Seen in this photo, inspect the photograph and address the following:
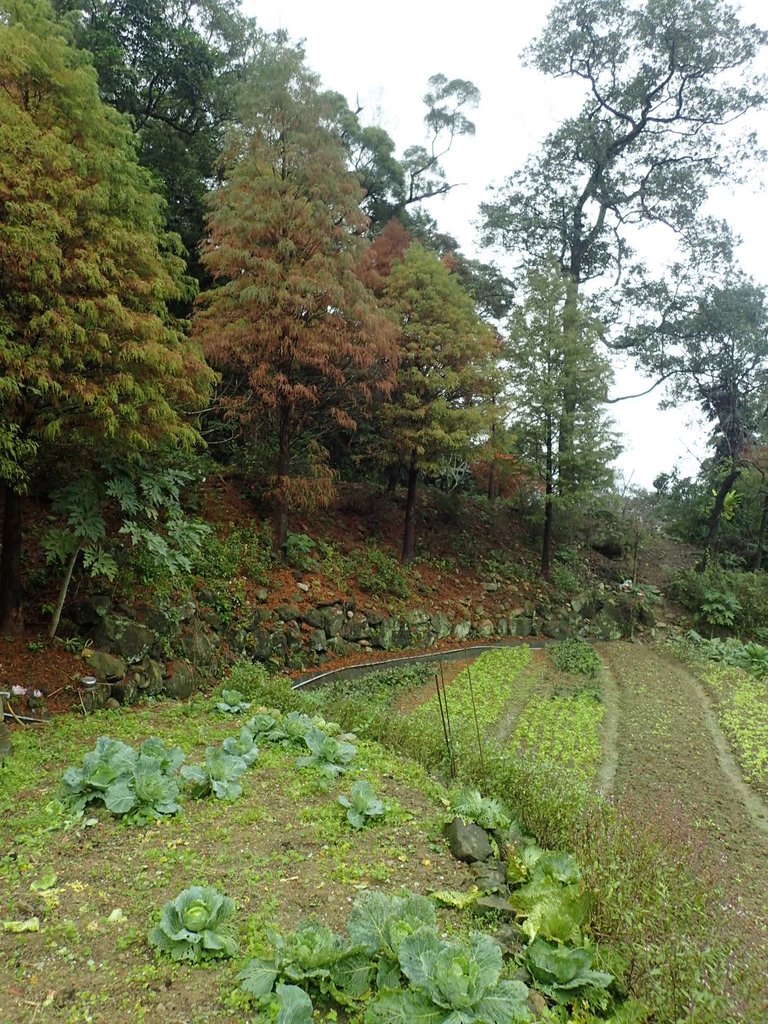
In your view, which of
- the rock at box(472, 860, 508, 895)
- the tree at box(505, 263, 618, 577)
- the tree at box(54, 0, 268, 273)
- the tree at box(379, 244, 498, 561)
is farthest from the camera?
the tree at box(505, 263, 618, 577)

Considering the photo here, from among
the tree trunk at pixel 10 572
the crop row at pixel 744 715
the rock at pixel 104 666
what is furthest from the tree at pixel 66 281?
the crop row at pixel 744 715

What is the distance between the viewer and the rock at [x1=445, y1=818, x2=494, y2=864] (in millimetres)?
3057

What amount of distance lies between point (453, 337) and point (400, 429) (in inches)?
79.9

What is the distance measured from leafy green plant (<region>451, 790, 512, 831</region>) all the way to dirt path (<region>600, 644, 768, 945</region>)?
1.12 meters

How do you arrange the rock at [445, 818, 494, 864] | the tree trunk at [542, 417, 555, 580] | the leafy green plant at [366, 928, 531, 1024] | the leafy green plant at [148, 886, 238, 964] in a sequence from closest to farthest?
the leafy green plant at [366, 928, 531, 1024] → the leafy green plant at [148, 886, 238, 964] → the rock at [445, 818, 494, 864] → the tree trunk at [542, 417, 555, 580]

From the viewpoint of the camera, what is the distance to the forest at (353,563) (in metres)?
2.36

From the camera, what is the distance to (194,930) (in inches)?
86.4

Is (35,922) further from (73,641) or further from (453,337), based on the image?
(453,337)

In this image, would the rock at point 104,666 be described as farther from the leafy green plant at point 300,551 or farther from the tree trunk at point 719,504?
the tree trunk at point 719,504

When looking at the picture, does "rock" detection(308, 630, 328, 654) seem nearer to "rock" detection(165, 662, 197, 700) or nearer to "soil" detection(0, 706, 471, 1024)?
Answer: "rock" detection(165, 662, 197, 700)

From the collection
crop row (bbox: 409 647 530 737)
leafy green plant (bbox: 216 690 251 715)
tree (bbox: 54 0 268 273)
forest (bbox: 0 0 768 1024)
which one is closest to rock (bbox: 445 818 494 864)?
forest (bbox: 0 0 768 1024)

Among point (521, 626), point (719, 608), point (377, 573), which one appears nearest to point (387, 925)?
point (377, 573)

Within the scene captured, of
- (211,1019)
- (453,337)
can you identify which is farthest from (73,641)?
(453,337)

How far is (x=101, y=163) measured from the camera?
16.8 ft
